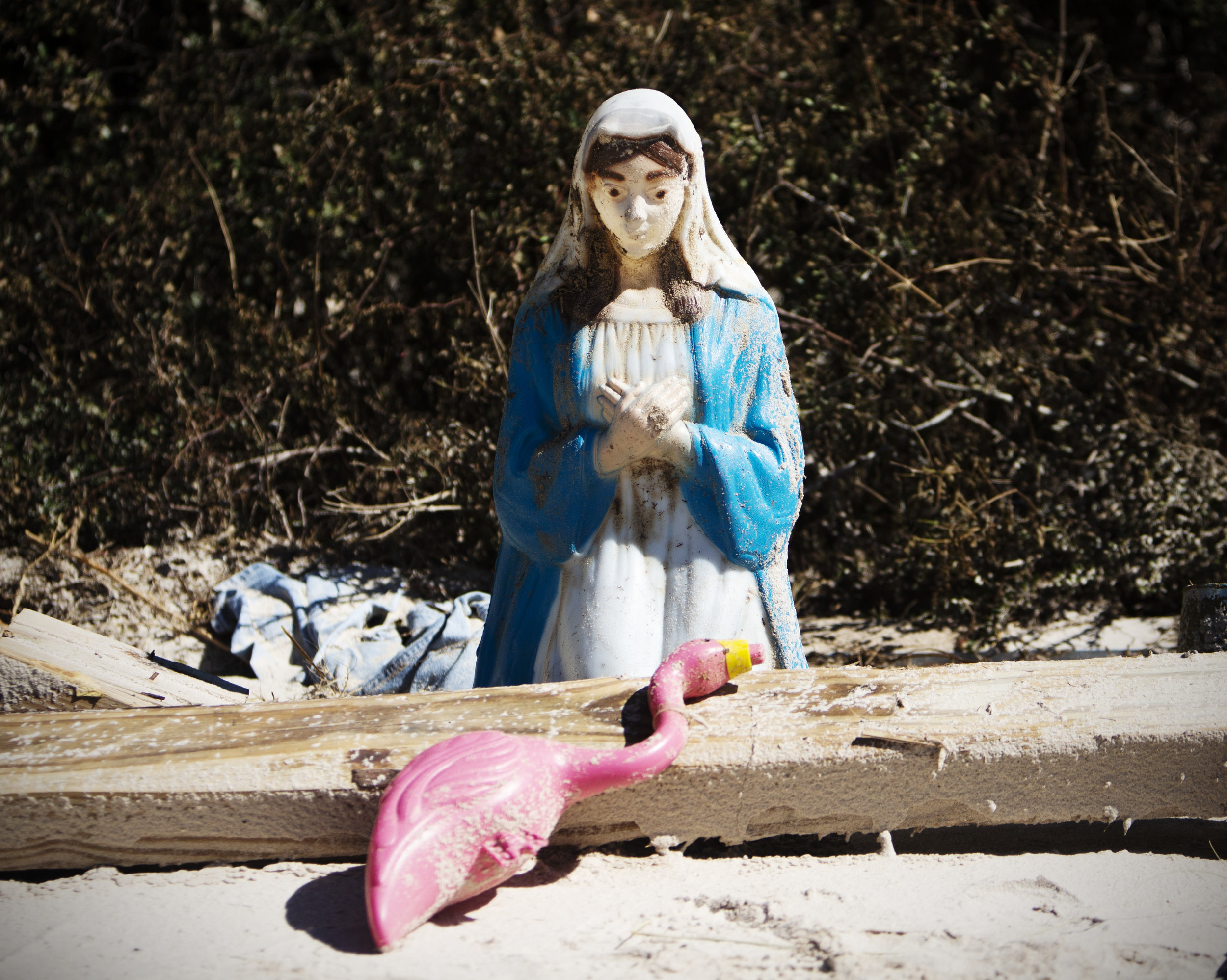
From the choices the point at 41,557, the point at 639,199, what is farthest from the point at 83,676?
the point at 41,557

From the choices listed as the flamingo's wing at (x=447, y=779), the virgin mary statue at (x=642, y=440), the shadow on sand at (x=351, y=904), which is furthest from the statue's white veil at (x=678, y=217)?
the shadow on sand at (x=351, y=904)

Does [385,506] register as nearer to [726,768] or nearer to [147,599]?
[147,599]

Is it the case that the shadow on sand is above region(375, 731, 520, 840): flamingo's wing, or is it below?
below

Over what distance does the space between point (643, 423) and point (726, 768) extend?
749mm

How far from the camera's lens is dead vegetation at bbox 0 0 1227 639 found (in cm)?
493

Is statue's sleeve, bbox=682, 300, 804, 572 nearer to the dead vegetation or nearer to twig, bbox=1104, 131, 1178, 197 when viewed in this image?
the dead vegetation

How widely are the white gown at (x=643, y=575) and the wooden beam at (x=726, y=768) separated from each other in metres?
0.25

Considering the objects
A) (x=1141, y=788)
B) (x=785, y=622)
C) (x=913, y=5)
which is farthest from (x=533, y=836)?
(x=913, y=5)

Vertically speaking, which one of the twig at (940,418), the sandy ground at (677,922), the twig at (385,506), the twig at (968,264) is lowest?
the sandy ground at (677,922)

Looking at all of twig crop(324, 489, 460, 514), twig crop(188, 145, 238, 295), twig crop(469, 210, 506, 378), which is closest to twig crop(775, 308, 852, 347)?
twig crop(469, 210, 506, 378)

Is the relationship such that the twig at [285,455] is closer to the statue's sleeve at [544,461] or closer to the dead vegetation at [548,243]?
the dead vegetation at [548,243]

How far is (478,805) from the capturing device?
179cm

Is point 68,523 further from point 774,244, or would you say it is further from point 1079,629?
point 1079,629

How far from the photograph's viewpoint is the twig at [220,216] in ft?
18.1
